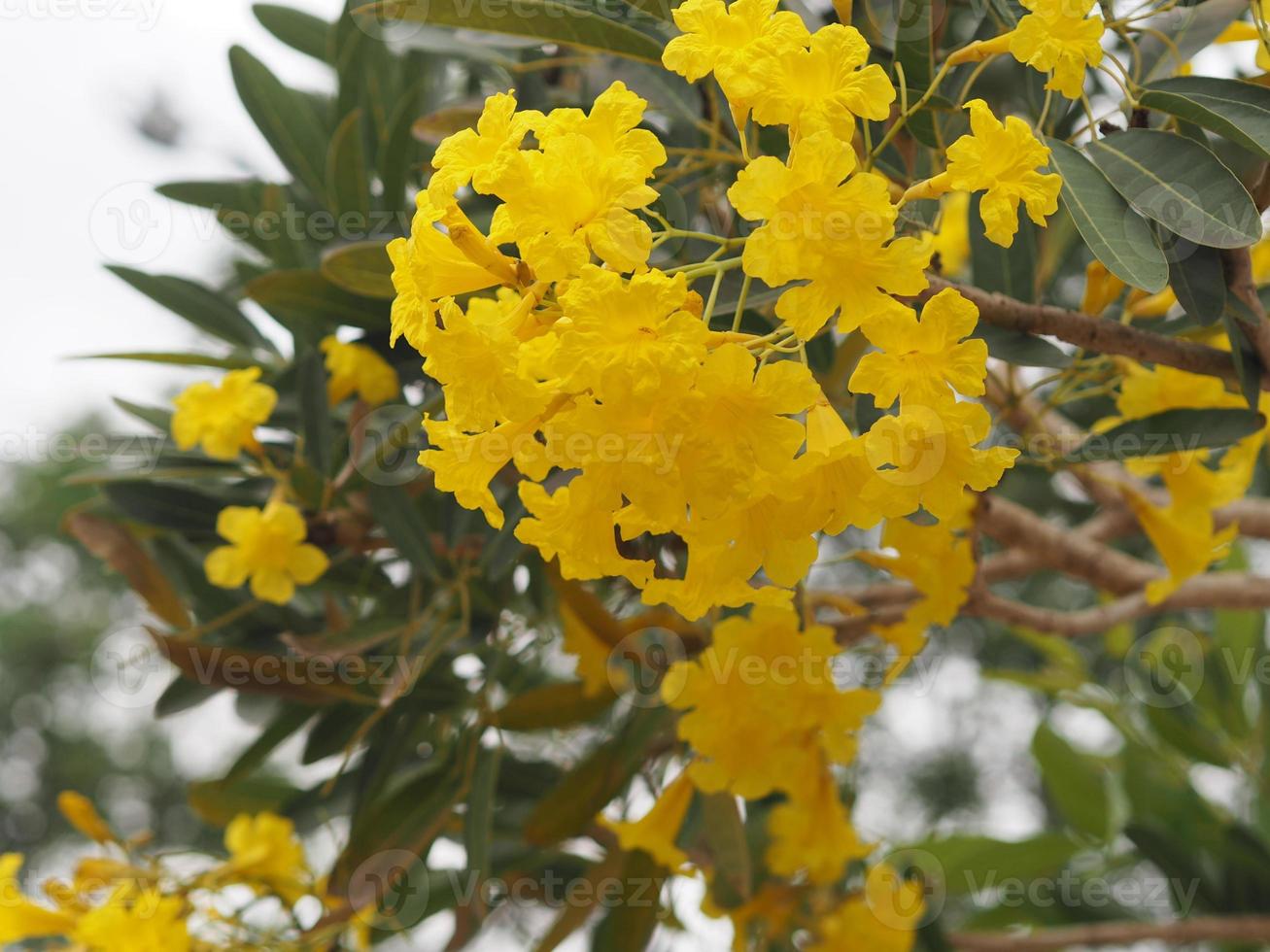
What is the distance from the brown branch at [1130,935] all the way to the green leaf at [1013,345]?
1.15 metres

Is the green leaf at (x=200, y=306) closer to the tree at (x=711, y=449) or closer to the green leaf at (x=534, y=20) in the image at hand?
the tree at (x=711, y=449)

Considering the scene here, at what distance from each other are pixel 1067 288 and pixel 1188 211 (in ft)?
4.79

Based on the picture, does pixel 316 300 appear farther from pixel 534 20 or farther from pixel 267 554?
pixel 534 20

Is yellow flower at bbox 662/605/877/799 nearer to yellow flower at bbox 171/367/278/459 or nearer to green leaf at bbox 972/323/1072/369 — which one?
green leaf at bbox 972/323/1072/369

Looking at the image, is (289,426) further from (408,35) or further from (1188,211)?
(1188,211)

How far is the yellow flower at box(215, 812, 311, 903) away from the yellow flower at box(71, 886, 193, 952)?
15 centimetres

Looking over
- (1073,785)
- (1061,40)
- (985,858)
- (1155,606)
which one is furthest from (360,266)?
(1073,785)

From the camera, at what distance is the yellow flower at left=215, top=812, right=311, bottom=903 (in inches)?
61.7

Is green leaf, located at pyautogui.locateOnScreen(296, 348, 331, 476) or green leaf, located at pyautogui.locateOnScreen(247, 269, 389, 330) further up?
green leaf, located at pyautogui.locateOnScreen(247, 269, 389, 330)

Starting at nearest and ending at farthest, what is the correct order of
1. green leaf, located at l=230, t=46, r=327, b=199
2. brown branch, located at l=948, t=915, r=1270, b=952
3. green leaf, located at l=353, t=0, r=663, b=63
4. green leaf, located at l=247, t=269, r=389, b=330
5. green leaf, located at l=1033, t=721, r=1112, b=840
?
1. green leaf, located at l=353, t=0, r=663, b=63
2. green leaf, located at l=247, t=269, r=389, b=330
3. green leaf, located at l=230, t=46, r=327, b=199
4. brown branch, located at l=948, t=915, r=1270, b=952
5. green leaf, located at l=1033, t=721, r=1112, b=840

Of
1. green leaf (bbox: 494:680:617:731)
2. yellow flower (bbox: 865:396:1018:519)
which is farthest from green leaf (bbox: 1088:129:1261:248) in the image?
green leaf (bbox: 494:680:617:731)

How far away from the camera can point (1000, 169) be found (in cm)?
80

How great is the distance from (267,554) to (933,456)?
89 cm

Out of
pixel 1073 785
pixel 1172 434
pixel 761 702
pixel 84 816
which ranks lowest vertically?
pixel 1073 785
